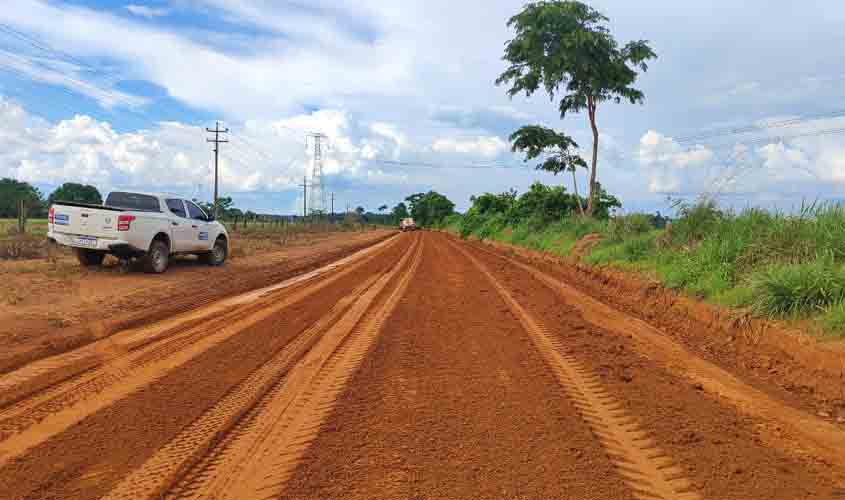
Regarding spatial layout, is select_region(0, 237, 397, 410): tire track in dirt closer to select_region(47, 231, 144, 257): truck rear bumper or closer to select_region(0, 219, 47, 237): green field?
select_region(47, 231, 144, 257): truck rear bumper

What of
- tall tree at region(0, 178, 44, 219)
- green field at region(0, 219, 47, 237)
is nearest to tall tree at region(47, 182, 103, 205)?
tall tree at region(0, 178, 44, 219)

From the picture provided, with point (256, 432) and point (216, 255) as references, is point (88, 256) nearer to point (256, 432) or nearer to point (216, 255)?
point (216, 255)

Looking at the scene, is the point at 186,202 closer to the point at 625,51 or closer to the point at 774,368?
the point at 774,368

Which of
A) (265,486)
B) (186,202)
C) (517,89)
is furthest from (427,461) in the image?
(517,89)

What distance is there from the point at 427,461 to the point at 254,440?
4.11 ft

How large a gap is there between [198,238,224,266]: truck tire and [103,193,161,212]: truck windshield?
8.92 feet

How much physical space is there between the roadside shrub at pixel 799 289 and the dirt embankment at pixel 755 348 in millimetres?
295

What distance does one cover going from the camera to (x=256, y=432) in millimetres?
4043

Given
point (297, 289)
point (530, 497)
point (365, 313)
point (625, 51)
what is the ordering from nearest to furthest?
point (530, 497) < point (365, 313) < point (297, 289) < point (625, 51)

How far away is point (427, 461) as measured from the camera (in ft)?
11.6

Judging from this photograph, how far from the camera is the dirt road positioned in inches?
129

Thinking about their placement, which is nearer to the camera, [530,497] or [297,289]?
[530,497]

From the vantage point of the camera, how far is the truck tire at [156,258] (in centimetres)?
1350

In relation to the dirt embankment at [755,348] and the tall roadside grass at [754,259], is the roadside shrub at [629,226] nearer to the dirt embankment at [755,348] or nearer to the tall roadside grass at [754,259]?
the tall roadside grass at [754,259]
